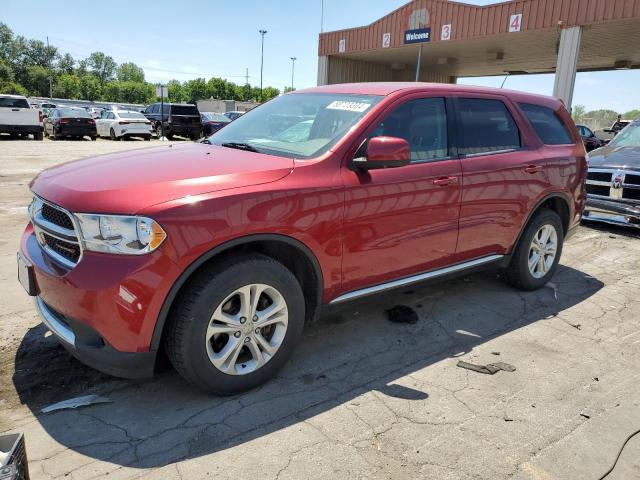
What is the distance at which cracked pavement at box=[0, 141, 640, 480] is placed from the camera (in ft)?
7.90

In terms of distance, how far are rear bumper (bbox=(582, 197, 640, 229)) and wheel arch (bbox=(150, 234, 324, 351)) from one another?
18.9 ft

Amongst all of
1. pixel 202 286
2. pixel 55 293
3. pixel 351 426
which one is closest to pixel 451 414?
pixel 351 426

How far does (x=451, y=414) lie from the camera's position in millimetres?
2844

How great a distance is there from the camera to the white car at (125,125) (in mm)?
23422

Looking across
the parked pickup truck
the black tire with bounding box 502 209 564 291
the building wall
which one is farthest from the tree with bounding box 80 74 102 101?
the black tire with bounding box 502 209 564 291

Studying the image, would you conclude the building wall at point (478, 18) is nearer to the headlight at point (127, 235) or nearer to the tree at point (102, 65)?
the headlight at point (127, 235)

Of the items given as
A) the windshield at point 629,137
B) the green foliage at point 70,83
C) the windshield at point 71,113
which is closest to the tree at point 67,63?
the green foliage at point 70,83

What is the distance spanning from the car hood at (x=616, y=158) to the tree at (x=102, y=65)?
149 meters

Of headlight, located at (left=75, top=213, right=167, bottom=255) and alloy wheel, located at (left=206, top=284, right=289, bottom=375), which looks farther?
alloy wheel, located at (left=206, top=284, right=289, bottom=375)

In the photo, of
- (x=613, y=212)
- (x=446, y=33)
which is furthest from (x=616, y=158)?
(x=446, y=33)

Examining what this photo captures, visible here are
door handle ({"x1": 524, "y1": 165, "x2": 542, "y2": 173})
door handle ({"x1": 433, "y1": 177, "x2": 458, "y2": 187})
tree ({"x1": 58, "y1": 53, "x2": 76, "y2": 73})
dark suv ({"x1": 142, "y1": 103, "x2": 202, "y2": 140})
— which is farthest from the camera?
tree ({"x1": 58, "y1": 53, "x2": 76, "y2": 73})

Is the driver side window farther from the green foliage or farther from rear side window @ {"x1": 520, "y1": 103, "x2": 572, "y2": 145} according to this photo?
the green foliage

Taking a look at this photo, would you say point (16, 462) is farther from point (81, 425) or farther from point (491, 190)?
point (491, 190)

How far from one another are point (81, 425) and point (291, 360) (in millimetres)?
1301
